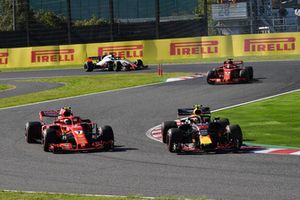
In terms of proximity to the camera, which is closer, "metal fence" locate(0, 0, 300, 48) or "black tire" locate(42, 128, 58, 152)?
"black tire" locate(42, 128, 58, 152)

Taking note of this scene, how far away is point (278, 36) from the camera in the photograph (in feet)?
167

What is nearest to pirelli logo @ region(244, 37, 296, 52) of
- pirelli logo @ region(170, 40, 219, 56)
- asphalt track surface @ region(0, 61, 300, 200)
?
pirelli logo @ region(170, 40, 219, 56)

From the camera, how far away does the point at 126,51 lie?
55625mm

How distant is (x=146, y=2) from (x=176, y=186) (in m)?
52.6

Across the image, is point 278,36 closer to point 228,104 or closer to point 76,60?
point 76,60

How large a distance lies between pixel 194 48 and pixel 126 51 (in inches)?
207

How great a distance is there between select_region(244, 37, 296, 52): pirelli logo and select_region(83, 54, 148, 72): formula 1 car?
758cm

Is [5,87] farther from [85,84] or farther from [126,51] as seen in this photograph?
[126,51]

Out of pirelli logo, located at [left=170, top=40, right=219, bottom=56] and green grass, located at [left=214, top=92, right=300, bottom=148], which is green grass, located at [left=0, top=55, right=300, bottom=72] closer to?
pirelli logo, located at [left=170, top=40, right=219, bottom=56]

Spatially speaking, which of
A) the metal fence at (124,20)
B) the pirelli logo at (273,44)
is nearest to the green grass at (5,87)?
the metal fence at (124,20)

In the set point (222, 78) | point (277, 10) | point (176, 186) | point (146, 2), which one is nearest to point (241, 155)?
point (176, 186)

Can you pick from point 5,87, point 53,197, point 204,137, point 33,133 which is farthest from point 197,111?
point 5,87

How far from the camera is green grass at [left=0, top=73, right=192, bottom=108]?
3647cm

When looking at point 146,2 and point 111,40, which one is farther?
point 146,2
